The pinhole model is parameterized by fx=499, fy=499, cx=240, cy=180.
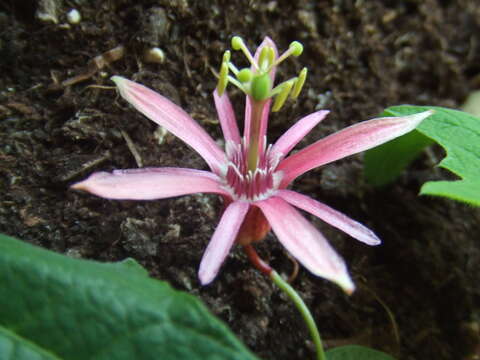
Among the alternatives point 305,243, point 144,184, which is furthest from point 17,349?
point 305,243

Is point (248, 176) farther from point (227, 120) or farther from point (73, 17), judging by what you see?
point (73, 17)

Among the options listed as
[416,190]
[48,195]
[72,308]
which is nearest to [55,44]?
[48,195]

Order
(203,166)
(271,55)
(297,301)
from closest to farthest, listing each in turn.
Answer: (297,301) → (271,55) → (203,166)

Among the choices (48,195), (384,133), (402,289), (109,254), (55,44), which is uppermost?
(55,44)

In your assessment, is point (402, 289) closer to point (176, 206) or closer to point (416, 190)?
point (416, 190)

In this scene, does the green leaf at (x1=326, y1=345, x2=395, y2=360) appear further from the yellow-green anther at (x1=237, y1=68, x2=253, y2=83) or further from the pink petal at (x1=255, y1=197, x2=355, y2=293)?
the yellow-green anther at (x1=237, y1=68, x2=253, y2=83)
